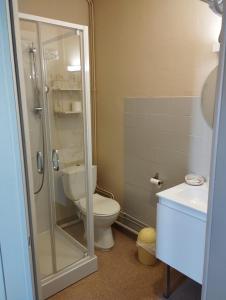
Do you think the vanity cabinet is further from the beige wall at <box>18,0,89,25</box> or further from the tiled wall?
the beige wall at <box>18,0,89,25</box>

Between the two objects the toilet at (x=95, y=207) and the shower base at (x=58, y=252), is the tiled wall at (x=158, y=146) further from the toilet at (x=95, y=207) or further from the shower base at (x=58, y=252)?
the shower base at (x=58, y=252)

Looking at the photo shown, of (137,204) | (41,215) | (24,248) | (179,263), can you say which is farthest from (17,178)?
(137,204)

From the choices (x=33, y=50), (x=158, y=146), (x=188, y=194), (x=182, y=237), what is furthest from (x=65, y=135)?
(x=182, y=237)

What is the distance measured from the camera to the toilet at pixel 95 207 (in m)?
2.32

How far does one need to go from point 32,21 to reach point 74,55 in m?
0.48

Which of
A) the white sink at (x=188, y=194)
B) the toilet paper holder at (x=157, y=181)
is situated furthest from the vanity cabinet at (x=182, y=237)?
the toilet paper holder at (x=157, y=181)

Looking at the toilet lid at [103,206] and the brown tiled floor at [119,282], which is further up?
the toilet lid at [103,206]

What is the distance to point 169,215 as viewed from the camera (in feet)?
5.54

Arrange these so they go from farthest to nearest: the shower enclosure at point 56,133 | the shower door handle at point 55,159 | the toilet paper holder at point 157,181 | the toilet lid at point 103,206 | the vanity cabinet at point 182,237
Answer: the toilet lid at point 103,206
the toilet paper holder at point 157,181
the shower door handle at point 55,159
the shower enclosure at point 56,133
the vanity cabinet at point 182,237

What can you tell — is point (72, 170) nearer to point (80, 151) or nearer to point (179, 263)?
point (80, 151)

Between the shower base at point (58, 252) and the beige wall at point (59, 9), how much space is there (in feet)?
6.92

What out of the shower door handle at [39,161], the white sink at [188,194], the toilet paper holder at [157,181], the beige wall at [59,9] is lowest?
the toilet paper holder at [157,181]

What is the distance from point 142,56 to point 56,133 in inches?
42.8

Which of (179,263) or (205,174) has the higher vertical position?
(205,174)
